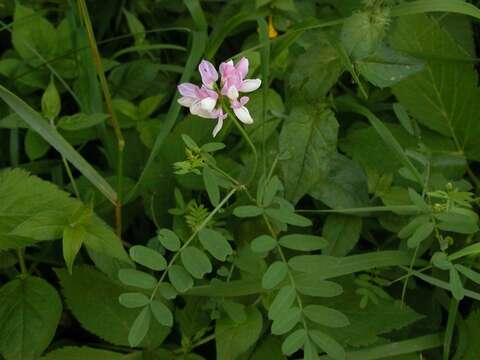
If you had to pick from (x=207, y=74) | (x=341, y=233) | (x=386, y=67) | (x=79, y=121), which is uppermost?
(x=207, y=74)

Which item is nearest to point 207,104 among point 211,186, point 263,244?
point 211,186

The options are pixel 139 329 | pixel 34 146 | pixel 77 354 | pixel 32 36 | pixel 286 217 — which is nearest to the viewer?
pixel 139 329

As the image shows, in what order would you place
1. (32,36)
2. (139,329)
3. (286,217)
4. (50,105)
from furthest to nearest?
1. (32,36)
2. (50,105)
3. (286,217)
4. (139,329)

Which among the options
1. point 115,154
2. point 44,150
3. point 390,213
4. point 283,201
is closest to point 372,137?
point 390,213

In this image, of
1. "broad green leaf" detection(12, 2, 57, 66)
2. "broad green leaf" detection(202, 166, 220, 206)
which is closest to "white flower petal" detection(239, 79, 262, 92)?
"broad green leaf" detection(202, 166, 220, 206)

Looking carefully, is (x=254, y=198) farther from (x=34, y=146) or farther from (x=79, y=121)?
(x=34, y=146)

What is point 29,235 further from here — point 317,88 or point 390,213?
point 390,213

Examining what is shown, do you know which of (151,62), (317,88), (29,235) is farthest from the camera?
(151,62)
